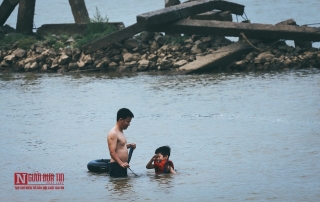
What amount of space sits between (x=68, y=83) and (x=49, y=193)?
1202 cm

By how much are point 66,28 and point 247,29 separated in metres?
7.28

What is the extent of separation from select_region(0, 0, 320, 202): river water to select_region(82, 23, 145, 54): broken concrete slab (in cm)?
88

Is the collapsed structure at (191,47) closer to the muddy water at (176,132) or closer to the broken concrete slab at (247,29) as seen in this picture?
the broken concrete slab at (247,29)

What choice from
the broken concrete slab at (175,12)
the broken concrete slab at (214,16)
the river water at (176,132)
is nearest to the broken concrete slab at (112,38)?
the broken concrete slab at (175,12)

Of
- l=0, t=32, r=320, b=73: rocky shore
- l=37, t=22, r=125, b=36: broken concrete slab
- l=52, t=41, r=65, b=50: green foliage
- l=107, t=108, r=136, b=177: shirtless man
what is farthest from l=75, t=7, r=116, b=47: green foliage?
l=107, t=108, r=136, b=177: shirtless man

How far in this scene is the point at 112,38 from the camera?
81.2 ft

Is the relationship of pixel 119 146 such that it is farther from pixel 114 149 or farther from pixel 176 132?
pixel 176 132

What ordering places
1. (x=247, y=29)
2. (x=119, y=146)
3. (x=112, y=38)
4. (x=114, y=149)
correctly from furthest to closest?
(x=112, y=38) → (x=247, y=29) → (x=119, y=146) → (x=114, y=149)

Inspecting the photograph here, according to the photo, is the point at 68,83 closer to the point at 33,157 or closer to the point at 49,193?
the point at 33,157

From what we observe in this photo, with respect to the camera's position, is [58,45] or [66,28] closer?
[58,45]

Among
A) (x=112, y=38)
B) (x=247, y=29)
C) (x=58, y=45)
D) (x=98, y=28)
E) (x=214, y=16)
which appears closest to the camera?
(x=247, y=29)

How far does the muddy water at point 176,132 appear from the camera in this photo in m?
11.4

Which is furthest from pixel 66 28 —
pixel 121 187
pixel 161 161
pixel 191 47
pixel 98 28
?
pixel 121 187

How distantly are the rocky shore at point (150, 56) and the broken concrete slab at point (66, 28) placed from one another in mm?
873
